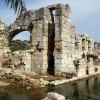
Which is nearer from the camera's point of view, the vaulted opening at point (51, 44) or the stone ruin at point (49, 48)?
the stone ruin at point (49, 48)

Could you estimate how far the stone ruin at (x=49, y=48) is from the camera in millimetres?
18406

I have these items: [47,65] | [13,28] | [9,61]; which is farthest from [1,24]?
[47,65]

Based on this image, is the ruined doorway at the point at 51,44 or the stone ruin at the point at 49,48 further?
the ruined doorway at the point at 51,44

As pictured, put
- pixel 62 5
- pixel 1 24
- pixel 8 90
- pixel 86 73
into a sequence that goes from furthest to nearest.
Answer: pixel 1 24 → pixel 86 73 → pixel 62 5 → pixel 8 90

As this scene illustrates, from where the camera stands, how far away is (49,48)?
65.2 ft

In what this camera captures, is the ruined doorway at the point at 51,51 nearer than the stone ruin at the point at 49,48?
No

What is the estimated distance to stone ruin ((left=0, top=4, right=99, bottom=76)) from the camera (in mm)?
18406

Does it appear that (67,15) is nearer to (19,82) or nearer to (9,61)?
(9,61)

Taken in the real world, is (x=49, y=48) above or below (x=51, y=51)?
above

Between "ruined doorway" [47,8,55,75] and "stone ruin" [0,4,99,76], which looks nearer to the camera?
"stone ruin" [0,4,99,76]

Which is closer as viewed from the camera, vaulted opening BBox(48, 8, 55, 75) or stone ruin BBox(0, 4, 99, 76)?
stone ruin BBox(0, 4, 99, 76)

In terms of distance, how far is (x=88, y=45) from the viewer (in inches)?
1150

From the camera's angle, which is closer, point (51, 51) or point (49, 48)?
point (49, 48)

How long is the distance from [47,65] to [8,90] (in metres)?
7.76
